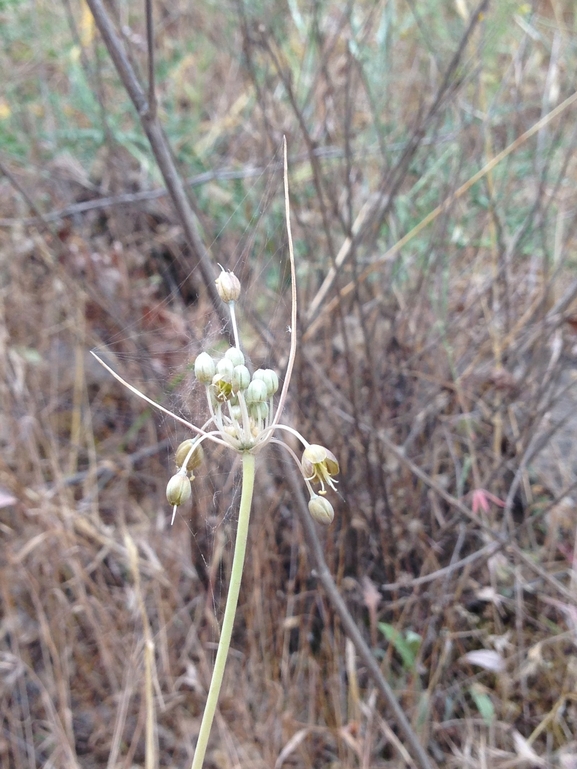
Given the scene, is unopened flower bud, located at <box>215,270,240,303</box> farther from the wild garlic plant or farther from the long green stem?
the long green stem

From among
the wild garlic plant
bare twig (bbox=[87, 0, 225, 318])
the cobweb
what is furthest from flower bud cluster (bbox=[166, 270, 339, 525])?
bare twig (bbox=[87, 0, 225, 318])

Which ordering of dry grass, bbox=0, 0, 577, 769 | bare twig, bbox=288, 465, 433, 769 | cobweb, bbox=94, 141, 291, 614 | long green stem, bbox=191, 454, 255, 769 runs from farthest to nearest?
dry grass, bbox=0, 0, 577, 769
bare twig, bbox=288, 465, 433, 769
cobweb, bbox=94, 141, 291, 614
long green stem, bbox=191, 454, 255, 769

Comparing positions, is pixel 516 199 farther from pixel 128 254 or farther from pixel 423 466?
pixel 128 254

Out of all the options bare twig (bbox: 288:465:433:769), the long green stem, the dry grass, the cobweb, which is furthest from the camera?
the dry grass

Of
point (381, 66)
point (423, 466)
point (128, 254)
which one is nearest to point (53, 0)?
point (128, 254)

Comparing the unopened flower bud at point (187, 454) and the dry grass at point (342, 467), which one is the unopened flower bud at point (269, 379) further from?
the dry grass at point (342, 467)

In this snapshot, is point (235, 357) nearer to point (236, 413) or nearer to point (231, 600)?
point (236, 413)

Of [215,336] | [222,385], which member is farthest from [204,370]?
[215,336]
